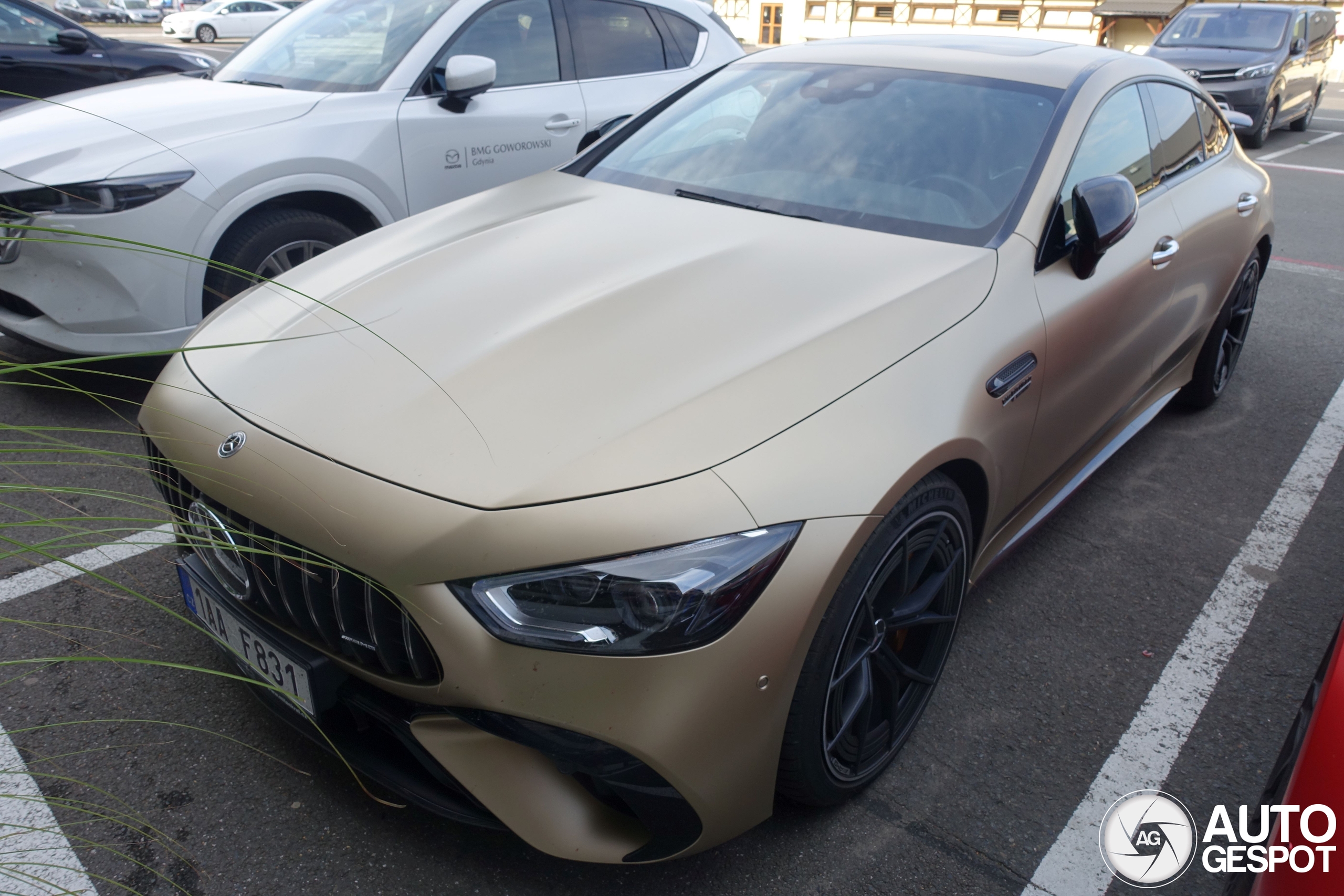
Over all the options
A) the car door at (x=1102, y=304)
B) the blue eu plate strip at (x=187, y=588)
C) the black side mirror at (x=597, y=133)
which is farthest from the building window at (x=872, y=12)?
the blue eu plate strip at (x=187, y=588)

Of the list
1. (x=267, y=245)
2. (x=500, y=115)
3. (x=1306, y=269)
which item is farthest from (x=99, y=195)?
(x=1306, y=269)

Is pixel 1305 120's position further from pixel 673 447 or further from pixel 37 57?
pixel 673 447

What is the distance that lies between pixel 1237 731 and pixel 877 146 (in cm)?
181

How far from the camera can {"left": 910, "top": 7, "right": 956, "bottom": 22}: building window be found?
35.1m

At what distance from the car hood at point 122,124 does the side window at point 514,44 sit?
0.75 meters

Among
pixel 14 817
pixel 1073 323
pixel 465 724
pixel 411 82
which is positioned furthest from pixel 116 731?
pixel 411 82

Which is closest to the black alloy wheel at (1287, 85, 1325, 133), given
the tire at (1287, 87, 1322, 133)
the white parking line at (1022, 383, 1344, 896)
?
the tire at (1287, 87, 1322, 133)

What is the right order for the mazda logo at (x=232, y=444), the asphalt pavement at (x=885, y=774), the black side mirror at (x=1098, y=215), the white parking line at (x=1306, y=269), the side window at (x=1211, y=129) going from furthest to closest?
1. the white parking line at (x=1306, y=269)
2. the side window at (x=1211, y=129)
3. the black side mirror at (x=1098, y=215)
4. the asphalt pavement at (x=885, y=774)
5. the mazda logo at (x=232, y=444)

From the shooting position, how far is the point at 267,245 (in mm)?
3770

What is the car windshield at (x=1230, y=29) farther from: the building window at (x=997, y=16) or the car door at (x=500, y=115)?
the building window at (x=997, y=16)

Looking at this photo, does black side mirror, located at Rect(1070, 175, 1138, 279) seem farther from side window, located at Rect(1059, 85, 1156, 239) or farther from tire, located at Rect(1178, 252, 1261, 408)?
tire, located at Rect(1178, 252, 1261, 408)

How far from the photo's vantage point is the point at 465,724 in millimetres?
1617

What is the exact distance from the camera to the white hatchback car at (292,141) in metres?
3.46

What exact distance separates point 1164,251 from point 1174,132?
0.67 meters
